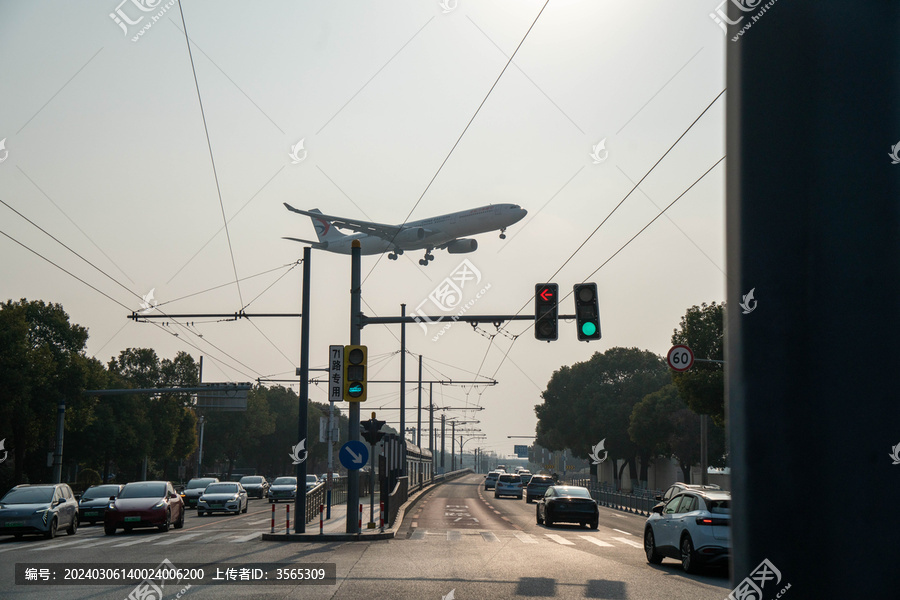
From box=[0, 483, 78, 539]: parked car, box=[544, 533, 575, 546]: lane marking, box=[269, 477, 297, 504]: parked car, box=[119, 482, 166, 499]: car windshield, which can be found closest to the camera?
box=[544, 533, 575, 546]: lane marking

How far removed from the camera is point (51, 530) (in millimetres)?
23500

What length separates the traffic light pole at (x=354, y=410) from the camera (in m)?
22.8

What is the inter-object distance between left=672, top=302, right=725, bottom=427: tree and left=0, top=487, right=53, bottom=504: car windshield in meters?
30.1

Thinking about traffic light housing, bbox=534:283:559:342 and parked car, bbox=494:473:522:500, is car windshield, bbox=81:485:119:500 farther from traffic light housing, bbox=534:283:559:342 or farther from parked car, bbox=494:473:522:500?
parked car, bbox=494:473:522:500

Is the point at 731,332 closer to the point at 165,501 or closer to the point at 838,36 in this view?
the point at 838,36

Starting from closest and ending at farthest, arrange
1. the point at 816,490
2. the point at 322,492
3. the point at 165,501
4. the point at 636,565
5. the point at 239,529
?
the point at 816,490, the point at 636,565, the point at 165,501, the point at 239,529, the point at 322,492

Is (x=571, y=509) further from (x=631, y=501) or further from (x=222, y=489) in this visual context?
(x=222, y=489)

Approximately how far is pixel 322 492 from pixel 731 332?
103 feet

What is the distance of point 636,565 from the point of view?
1580 centimetres

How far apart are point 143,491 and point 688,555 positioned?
17223 mm

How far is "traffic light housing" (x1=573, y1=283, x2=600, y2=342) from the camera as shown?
17.5 metres

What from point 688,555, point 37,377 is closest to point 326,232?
point 37,377

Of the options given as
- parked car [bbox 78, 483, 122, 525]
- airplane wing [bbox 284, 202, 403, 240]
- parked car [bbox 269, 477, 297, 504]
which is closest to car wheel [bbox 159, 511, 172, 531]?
parked car [bbox 78, 483, 122, 525]

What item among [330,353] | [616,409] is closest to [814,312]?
[330,353]
